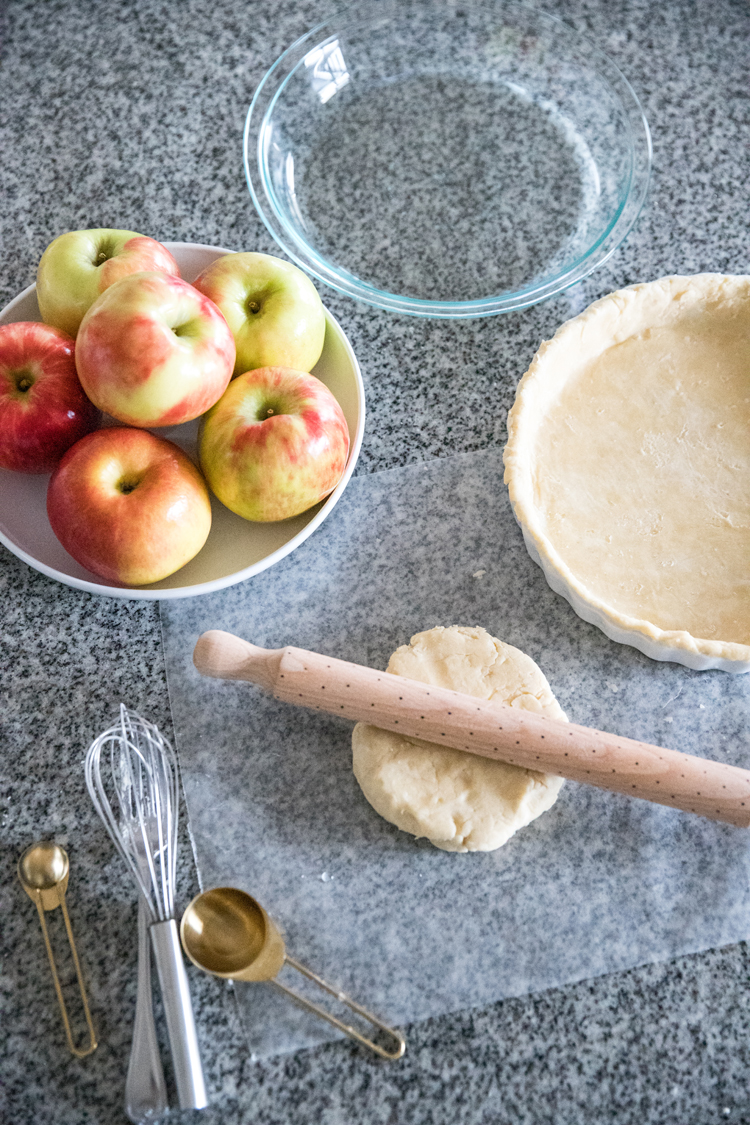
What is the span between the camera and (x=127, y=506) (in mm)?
772

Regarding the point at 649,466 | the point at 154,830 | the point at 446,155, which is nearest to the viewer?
the point at 154,830

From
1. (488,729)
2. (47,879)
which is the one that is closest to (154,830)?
(47,879)

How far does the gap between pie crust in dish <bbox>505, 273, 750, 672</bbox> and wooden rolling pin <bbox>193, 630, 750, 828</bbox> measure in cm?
12

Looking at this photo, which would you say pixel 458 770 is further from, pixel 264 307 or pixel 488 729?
pixel 264 307

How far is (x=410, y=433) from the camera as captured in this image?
98 centimetres

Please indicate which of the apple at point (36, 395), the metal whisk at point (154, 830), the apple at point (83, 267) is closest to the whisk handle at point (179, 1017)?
the metal whisk at point (154, 830)

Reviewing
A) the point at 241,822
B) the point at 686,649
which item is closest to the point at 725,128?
the point at 686,649

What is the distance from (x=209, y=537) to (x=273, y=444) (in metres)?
0.15

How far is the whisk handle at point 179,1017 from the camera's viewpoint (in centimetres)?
67

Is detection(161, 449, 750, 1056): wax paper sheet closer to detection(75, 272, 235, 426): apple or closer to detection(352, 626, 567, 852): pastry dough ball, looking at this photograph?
detection(352, 626, 567, 852): pastry dough ball

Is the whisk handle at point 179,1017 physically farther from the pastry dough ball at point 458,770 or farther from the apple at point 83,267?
the apple at point 83,267

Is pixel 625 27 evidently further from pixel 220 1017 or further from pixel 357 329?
pixel 220 1017

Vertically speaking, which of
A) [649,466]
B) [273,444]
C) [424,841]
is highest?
[273,444]

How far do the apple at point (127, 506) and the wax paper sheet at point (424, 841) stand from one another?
0.11 meters
